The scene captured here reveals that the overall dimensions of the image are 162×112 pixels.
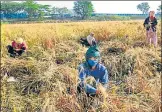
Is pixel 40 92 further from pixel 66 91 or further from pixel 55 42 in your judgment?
pixel 55 42

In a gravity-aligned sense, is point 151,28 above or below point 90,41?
above

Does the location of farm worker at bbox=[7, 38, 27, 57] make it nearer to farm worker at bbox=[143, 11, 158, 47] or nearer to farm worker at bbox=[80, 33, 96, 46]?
farm worker at bbox=[80, 33, 96, 46]

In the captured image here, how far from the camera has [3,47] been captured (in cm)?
636

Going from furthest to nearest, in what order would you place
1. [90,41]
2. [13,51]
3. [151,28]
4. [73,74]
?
1. [151,28]
2. [90,41]
3. [13,51]
4. [73,74]

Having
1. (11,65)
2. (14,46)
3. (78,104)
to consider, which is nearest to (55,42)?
(14,46)

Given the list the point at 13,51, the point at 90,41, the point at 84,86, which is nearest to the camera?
the point at 84,86

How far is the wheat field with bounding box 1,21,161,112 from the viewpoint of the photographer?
3.63m

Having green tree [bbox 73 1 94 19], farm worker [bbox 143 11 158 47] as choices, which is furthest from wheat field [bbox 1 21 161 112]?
green tree [bbox 73 1 94 19]

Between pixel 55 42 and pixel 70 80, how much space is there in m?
2.73

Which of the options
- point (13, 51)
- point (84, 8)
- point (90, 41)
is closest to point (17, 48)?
point (13, 51)

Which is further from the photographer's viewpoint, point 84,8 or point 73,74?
point 84,8

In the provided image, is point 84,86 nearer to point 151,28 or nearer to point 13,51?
point 13,51

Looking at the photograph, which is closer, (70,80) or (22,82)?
(70,80)

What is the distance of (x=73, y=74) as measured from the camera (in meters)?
4.48
